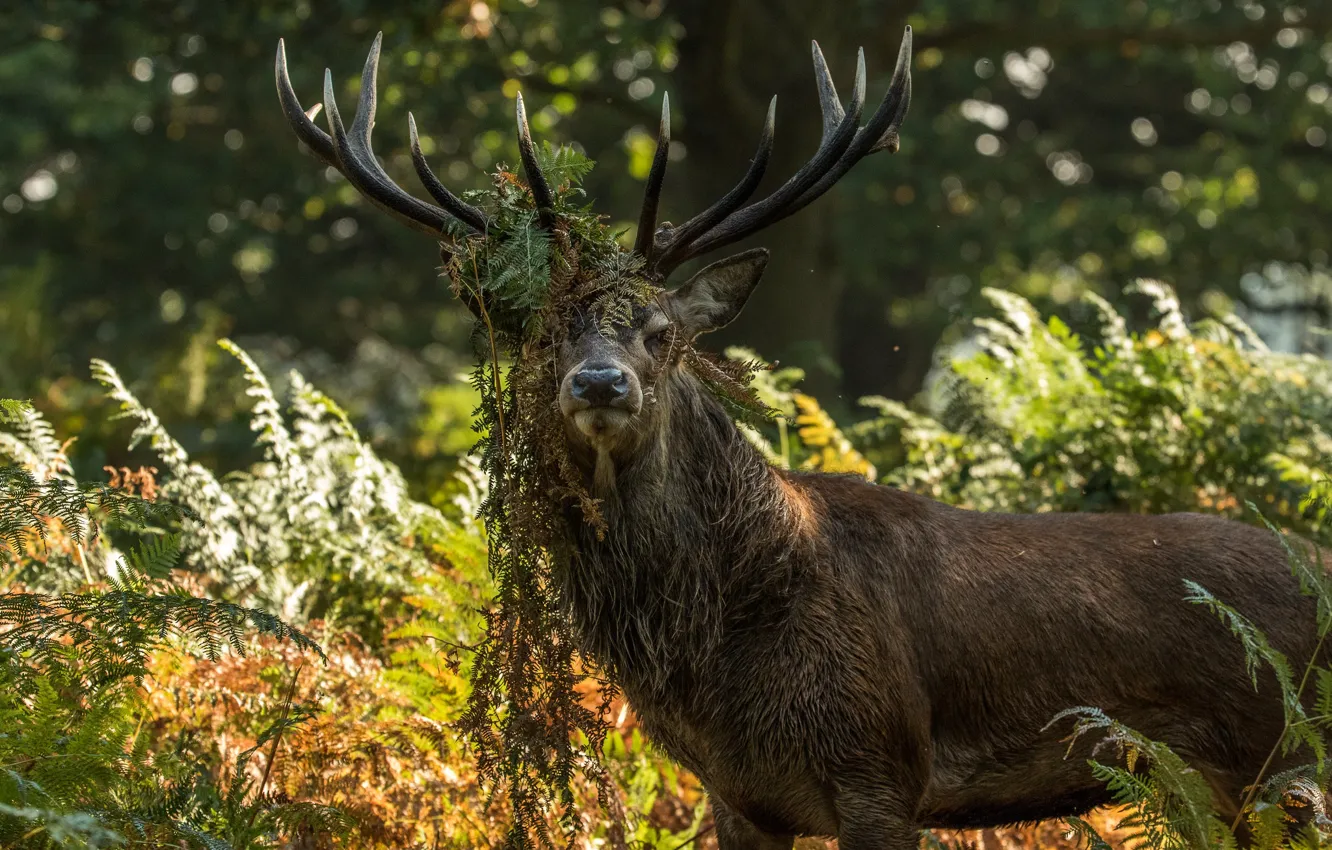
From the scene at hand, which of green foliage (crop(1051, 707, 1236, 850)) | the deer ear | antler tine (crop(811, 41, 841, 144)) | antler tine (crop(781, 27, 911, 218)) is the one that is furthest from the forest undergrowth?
antler tine (crop(811, 41, 841, 144))

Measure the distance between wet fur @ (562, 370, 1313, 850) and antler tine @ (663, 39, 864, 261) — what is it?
50 centimetres

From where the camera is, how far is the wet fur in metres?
4.63

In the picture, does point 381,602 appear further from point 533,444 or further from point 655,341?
point 655,341

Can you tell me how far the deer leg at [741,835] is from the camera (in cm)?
490

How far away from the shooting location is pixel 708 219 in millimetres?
5039

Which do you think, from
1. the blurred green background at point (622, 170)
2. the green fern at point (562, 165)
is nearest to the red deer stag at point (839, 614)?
the green fern at point (562, 165)

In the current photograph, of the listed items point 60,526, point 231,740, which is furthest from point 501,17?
point 231,740

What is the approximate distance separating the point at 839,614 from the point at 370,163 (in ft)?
7.42

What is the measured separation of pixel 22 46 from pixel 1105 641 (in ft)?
33.9

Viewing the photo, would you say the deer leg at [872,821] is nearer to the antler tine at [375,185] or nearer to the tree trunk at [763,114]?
the antler tine at [375,185]

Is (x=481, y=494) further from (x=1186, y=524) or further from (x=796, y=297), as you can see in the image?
(x=796, y=297)

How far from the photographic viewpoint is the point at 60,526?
6.15 metres

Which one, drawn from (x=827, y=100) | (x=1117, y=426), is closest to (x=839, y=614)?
(x=827, y=100)

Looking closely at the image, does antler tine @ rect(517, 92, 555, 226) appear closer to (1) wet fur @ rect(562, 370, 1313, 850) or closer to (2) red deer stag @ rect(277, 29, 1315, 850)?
(2) red deer stag @ rect(277, 29, 1315, 850)
